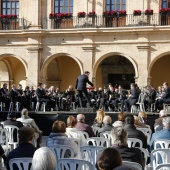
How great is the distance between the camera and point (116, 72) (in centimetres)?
2945

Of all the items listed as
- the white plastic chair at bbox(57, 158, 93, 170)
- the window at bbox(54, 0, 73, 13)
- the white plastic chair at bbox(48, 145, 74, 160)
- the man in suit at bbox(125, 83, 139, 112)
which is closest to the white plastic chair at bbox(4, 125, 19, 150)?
the white plastic chair at bbox(48, 145, 74, 160)

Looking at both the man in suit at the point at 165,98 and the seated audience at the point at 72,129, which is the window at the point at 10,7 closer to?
the man in suit at the point at 165,98

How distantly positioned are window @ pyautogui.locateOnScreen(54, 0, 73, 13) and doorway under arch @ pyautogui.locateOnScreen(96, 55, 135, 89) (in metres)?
4.85

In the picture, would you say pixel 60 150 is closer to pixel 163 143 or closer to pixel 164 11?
pixel 163 143

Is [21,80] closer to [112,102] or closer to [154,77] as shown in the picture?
[154,77]

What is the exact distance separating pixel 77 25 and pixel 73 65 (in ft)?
16.0

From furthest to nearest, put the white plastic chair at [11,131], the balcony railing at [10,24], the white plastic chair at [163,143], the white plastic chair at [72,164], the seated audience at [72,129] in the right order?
the balcony railing at [10,24]
the white plastic chair at [11,131]
the seated audience at [72,129]
the white plastic chair at [163,143]
the white plastic chair at [72,164]

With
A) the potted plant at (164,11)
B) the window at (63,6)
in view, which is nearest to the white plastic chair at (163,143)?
the potted plant at (164,11)

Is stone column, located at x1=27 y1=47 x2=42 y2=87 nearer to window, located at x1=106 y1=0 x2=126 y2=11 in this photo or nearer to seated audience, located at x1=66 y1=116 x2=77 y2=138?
window, located at x1=106 y1=0 x2=126 y2=11

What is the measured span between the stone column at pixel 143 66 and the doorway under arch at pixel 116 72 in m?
4.36

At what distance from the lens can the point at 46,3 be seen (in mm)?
26688

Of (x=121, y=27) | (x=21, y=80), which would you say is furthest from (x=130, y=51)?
(x=21, y=80)

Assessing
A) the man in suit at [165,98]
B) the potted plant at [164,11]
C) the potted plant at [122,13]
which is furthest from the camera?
the potted plant at [122,13]

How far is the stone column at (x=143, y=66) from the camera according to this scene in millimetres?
24547
